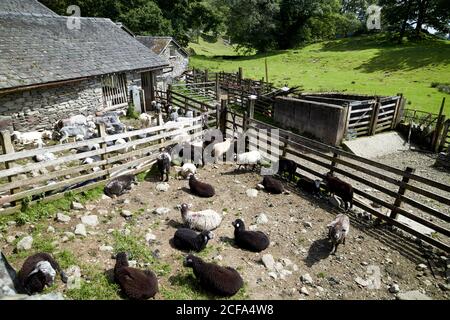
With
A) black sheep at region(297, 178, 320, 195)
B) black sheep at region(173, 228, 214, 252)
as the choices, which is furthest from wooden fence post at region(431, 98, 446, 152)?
black sheep at region(173, 228, 214, 252)

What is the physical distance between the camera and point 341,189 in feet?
27.3

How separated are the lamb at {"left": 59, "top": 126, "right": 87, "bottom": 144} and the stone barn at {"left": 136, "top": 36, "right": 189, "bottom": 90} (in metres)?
17.0

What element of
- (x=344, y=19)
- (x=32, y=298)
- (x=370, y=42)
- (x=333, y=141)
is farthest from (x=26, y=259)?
(x=344, y=19)

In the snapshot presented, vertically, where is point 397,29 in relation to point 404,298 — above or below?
above

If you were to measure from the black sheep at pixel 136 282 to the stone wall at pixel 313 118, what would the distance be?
10703 millimetres

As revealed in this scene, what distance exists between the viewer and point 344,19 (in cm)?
5478

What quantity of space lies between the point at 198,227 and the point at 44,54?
483 inches

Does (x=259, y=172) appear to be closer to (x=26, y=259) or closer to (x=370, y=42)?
(x=26, y=259)

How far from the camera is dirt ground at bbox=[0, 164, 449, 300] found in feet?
18.8

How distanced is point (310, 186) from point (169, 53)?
83.6 feet

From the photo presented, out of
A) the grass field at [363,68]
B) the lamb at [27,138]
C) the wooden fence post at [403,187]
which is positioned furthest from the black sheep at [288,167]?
the grass field at [363,68]

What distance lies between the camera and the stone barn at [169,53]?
29.6m

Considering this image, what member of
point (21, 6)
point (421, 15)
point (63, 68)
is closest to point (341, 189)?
point (63, 68)

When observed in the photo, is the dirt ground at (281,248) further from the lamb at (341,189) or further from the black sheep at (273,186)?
the lamb at (341,189)
